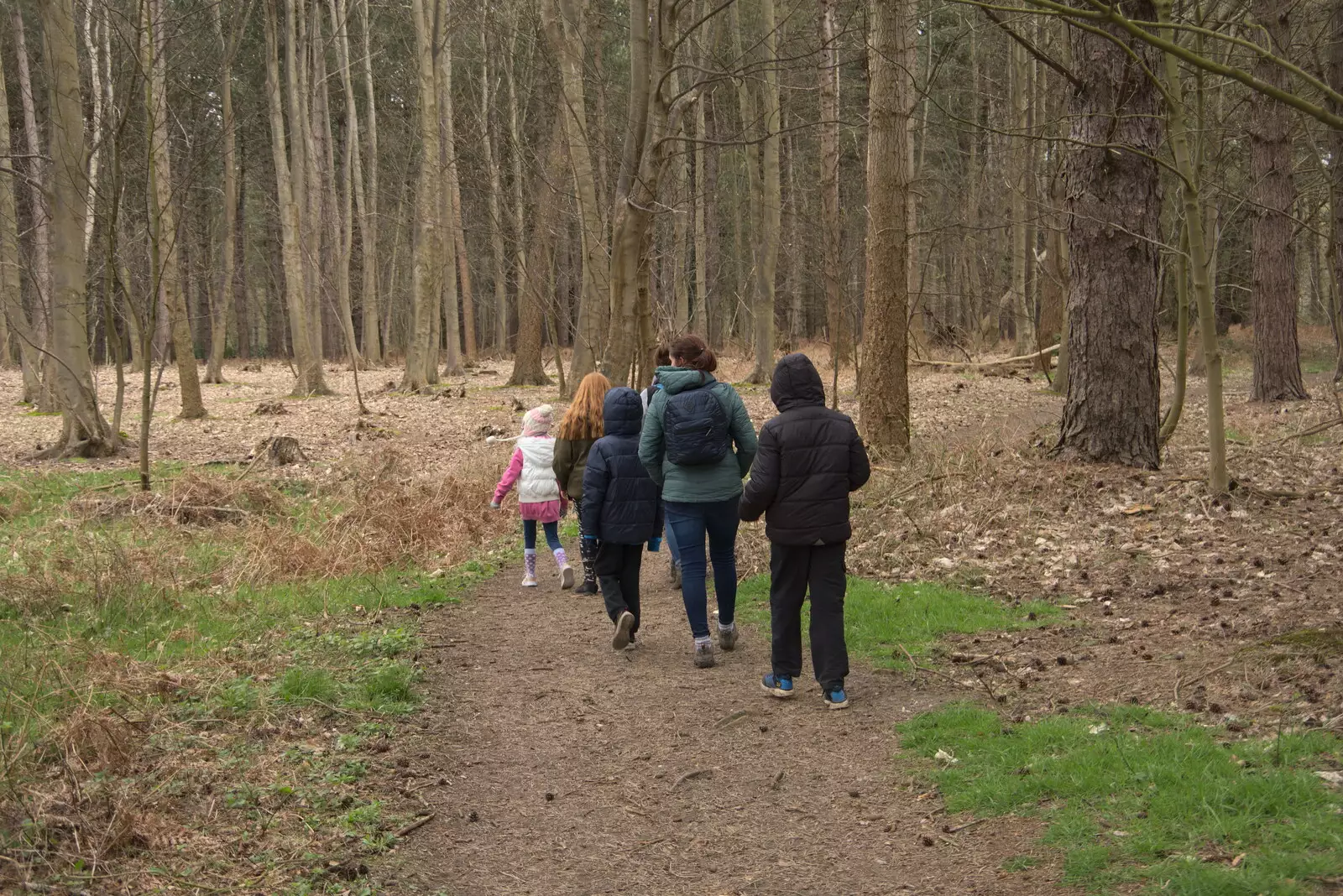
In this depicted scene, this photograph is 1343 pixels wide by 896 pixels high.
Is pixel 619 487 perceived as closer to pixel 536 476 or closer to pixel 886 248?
pixel 536 476

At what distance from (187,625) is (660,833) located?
13.4ft

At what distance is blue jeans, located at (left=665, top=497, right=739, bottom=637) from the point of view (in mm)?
6723

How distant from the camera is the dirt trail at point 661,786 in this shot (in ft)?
13.8

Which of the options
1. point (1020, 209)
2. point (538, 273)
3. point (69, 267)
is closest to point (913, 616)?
point (69, 267)

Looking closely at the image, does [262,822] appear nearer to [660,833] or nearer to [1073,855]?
[660,833]

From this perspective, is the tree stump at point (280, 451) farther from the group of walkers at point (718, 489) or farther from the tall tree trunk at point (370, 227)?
the tall tree trunk at point (370, 227)

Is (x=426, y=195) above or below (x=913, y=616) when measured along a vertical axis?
above

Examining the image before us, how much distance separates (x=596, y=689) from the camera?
6555 mm

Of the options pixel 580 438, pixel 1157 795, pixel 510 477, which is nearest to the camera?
pixel 1157 795

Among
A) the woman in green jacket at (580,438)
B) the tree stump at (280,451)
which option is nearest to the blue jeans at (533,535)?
the woman in green jacket at (580,438)

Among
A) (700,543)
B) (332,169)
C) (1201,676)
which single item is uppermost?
(332,169)

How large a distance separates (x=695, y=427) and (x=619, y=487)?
0.95 m

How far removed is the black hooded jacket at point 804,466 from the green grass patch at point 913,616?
4.47 feet

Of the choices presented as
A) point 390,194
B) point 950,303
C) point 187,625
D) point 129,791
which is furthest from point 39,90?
point 129,791
